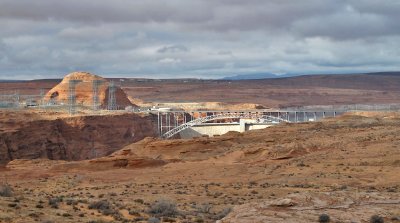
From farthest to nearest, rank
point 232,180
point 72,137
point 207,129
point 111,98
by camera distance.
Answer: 1. point 111,98
2. point 207,129
3. point 72,137
4. point 232,180

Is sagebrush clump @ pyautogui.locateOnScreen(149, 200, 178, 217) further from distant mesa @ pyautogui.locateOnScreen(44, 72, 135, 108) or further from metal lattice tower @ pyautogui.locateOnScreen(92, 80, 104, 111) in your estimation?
distant mesa @ pyautogui.locateOnScreen(44, 72, 135, 108)

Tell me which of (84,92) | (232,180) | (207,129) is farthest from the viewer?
(84,92)

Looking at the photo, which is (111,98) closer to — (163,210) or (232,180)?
(232,180)

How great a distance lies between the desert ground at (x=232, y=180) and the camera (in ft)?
53.4

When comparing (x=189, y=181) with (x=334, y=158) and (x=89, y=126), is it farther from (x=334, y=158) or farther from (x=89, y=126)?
(x=89, y=126)

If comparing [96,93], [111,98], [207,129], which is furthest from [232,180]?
[96,93]

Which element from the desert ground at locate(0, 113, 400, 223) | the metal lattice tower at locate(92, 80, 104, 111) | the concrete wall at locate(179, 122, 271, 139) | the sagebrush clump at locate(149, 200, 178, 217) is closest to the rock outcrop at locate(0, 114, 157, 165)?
the concrete wall at locate(179, 122, 271, 139)

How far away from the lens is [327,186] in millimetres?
30984

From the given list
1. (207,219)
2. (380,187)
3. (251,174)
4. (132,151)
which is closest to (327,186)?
(380,187)

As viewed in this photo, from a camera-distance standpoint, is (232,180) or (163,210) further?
(232,180)

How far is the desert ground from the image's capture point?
16281 mm

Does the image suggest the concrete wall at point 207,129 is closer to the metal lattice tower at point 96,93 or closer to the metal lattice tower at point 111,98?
the metal lattice tower at point 96,93

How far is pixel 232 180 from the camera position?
121 ft

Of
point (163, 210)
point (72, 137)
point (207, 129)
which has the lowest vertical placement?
point (163, 210)
